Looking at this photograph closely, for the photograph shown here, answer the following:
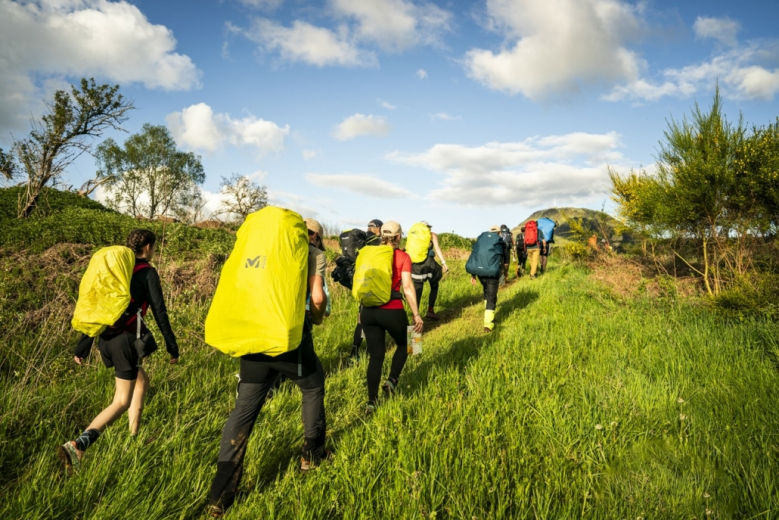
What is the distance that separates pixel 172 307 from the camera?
6.52 m

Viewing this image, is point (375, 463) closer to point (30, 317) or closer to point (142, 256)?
point (142, 256)

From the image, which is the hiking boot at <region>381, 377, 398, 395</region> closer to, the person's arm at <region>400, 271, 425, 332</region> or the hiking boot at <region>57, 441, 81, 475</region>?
the person's arm at <region>400, 271, 425, 332</region>

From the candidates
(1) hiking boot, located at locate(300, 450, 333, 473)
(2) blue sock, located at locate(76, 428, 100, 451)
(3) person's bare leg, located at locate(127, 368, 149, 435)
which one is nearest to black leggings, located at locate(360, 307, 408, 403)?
(1) hiking boot, located at locate(300, 450, 333, 473)

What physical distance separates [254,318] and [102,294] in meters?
1.67

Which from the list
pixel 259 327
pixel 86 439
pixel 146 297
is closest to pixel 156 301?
pixel 146 297

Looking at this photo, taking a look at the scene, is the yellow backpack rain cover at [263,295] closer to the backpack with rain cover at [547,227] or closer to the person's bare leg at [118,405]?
the person's bare leg at [118,405]

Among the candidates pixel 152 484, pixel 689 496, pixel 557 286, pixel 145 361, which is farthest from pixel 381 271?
pixel 557 286

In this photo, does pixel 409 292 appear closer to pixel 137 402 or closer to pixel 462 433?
pixel 462 433

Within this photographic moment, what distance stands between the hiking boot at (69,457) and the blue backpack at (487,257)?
20.0ft

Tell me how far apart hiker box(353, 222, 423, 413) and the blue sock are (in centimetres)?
230

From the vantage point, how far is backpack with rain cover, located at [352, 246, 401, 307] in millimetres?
4145

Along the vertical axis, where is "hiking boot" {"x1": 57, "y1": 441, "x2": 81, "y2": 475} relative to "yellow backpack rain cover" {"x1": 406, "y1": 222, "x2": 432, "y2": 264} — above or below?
below

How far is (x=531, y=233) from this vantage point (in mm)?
14203

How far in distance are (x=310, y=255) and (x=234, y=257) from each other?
0.55m
